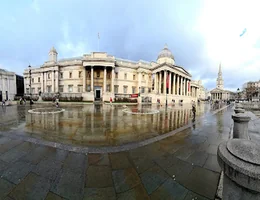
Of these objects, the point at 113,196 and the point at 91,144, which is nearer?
the point at 113,196

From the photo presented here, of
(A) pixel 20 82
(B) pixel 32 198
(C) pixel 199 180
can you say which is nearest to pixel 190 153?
(C) pixel 199 180

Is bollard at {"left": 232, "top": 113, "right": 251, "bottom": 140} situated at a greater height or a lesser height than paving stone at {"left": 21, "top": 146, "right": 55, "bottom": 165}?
greater

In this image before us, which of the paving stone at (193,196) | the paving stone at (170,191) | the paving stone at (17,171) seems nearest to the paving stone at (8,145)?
the paving stone at (17,171)

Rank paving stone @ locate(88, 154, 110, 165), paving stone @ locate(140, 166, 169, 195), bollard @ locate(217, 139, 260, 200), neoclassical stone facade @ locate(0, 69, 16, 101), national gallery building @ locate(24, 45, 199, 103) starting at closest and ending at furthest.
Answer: bollard @ locate(217, 139, 260, 200), paving stone @ locate(140, 166, 169, 195), paving stone @ locate(88, 154, 110, 165), national gallery building @ locate(24, 45, 199, 103), neoclassical stone facade @ locate(0, 69, 16, 101)

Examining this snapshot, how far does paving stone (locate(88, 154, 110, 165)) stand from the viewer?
3150 millimetres

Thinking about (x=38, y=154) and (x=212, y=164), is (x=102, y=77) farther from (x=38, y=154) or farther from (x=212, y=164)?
(x=212, y=164)

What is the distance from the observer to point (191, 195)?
2166 millimetres

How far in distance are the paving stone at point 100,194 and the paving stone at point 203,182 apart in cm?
147

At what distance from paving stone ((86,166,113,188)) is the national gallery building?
32.2m

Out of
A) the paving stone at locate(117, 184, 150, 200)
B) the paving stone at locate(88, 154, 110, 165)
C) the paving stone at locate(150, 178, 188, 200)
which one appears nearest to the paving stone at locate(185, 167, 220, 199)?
the paving stone at locate(150, 178, 188, 200)

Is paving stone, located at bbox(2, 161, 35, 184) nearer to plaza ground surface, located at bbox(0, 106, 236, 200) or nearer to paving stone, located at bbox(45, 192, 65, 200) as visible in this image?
plaza ground surface, located at bbox(0, 106, 236, 200)

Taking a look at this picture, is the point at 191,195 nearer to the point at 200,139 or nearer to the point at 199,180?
the point at 199,180

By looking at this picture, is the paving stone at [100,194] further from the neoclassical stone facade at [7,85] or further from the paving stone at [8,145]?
the neoclassical stone facade at [7,85]

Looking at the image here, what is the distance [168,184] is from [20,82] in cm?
7654
